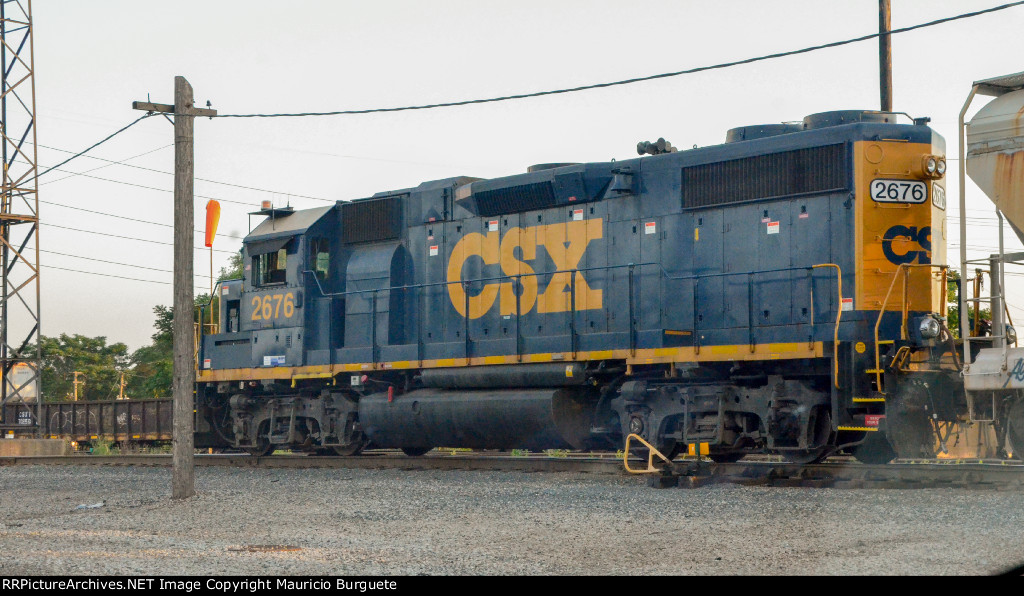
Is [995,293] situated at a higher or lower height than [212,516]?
higher

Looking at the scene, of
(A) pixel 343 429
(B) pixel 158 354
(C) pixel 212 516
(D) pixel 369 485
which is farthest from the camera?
(B) pixel 158 354

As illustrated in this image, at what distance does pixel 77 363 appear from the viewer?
62688 mm

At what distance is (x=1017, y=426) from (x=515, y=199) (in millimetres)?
6787

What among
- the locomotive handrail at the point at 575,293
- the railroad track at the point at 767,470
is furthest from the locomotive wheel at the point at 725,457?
the locomotive handrail at the point at 575,293

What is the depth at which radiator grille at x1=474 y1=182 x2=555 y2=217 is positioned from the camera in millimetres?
14180

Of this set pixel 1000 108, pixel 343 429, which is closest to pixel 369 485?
pixel 343 429

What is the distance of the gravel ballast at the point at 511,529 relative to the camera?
630 centimetres

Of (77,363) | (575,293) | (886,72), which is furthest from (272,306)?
(77,363)

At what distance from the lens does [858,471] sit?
11133mm

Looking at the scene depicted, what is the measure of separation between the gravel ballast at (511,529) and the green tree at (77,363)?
50293 mm

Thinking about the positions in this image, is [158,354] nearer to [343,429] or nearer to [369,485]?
[343,429]

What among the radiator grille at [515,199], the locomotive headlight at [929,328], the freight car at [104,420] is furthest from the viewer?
the freight car at [104,420]

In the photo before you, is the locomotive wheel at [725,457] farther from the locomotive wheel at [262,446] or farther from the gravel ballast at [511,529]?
the locomotive wheel at [262,446]

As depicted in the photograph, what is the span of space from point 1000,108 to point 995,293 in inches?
68.8
